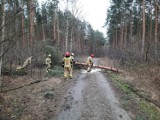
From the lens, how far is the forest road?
7.45 m

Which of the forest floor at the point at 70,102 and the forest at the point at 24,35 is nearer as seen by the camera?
the forest at the point at 24,35

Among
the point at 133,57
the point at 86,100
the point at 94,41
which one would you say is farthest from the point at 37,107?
the point at 94,41

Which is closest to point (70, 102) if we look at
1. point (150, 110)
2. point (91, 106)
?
point (91, 106)

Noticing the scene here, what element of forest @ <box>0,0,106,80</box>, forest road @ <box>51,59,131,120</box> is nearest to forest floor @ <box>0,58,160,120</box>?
forest road @ <box>51,59,131,120</box>

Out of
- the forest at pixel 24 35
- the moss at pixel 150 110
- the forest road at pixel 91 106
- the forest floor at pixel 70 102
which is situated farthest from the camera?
the moss at pixel 150 110

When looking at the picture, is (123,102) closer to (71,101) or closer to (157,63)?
(71,101)

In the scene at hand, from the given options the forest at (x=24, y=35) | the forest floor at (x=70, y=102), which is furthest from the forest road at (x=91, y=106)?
the forest at (x=24, y=35)

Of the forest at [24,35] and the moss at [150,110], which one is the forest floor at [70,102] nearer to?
the moss at [150,110]

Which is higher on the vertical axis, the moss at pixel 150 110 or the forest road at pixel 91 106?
the forest road at pixel 91 106

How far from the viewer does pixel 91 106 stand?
8453mm

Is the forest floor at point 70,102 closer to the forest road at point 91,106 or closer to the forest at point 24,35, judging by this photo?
the forest road at point 91,106

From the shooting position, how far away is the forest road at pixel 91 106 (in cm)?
745

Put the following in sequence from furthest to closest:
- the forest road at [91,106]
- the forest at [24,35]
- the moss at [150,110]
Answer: the moss at [150,110], the forest road at [91,106], the forest at [24,35]

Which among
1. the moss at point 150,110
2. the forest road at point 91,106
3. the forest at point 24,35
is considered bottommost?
the moss at point 150,110
